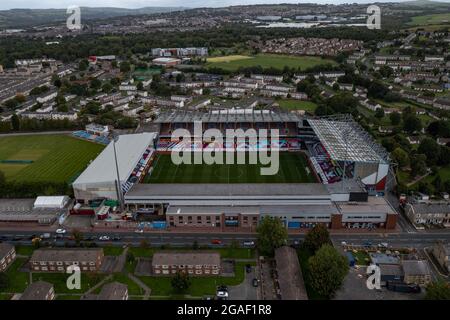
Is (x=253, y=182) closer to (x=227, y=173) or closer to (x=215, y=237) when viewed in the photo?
(x=227, y=173)

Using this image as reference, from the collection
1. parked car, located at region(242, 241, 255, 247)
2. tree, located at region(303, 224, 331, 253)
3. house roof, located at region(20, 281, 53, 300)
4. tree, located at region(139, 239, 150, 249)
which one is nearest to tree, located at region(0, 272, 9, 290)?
house roof, located at region(20, 281, 53, 300)

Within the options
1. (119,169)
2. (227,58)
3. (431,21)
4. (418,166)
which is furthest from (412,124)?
(431,21)

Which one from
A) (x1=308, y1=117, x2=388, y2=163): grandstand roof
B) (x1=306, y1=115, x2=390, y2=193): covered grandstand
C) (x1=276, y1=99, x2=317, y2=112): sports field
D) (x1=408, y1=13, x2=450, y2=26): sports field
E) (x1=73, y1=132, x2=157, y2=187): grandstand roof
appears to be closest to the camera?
(x1=73, y1=132, x2=157, y2=187): grandstand roof

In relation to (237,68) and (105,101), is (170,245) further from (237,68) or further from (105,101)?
(237,68)

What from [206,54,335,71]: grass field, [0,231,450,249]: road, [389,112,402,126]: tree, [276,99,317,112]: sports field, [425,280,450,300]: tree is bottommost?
[0,231,450,249]: road

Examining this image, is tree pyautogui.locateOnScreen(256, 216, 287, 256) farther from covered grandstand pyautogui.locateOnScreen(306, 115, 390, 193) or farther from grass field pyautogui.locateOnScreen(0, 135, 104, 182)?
grass field pyautogui.locateOnScreen(0, 135, 104, 182)

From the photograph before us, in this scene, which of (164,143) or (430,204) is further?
(164,143)
